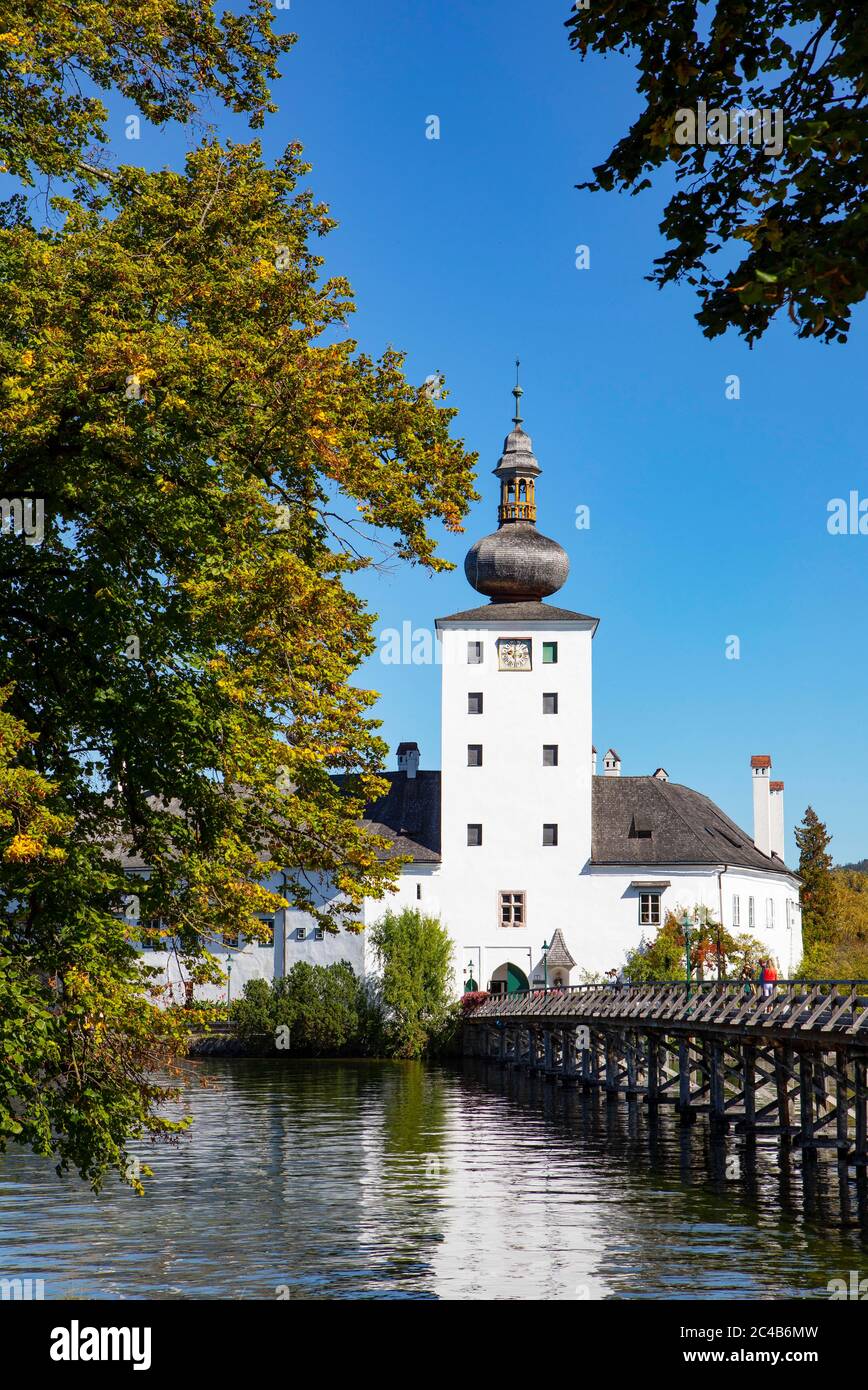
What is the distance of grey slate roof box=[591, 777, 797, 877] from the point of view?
68.4m

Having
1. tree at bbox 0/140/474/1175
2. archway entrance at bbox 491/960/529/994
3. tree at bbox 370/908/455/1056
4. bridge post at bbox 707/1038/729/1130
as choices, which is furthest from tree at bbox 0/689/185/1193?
archway entrance at bbox 491/960/529/994

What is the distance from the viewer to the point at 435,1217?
22938 mm

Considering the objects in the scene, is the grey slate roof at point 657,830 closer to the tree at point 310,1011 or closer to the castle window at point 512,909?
the castle window at point 512,909

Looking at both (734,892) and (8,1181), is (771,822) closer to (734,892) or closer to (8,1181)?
(734,892)

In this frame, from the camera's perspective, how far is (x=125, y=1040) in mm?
13969

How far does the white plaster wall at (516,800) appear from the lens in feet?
223

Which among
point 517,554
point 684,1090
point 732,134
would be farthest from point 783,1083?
point 517,554

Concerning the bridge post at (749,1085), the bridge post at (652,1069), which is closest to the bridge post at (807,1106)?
the bridge post at (749,1085)

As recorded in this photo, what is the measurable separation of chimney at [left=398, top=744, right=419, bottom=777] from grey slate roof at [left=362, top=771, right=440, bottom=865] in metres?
0.30

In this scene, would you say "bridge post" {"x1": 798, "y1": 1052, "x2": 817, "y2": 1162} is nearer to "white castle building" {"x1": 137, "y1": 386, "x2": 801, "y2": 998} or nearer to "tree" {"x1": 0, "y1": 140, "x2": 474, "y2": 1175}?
"tree" {"x1": 0, "y1": 140, "x2": 474, "y2": 1175}

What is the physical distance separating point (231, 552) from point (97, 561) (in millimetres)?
1247

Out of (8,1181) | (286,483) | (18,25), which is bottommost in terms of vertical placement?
(8,1181)

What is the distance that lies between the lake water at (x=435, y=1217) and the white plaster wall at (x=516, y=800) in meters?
28.4
